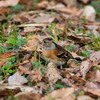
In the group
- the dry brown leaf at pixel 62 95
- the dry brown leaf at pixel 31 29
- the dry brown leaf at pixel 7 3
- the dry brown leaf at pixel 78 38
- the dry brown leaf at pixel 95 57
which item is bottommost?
the dry brown leaf at pixel 62 95

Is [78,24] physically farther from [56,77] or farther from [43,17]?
[56,77]

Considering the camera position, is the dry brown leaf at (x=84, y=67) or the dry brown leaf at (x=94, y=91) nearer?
the dry brown leaf at (x=94, y=91)

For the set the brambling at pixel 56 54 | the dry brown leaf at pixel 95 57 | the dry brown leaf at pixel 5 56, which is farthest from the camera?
the dry brown leaf at pixel 95 57

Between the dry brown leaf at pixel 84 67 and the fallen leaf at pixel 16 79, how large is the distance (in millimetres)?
1082

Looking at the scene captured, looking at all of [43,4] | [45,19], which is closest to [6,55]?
[45,19]

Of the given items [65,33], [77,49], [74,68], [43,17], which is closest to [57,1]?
[43,17]

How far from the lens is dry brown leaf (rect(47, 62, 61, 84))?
3.42m

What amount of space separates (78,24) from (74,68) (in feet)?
8.44

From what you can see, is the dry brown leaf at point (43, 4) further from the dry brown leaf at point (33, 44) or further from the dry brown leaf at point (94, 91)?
the dry brown leaf at point (94, 91)

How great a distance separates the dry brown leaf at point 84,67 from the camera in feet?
11.7

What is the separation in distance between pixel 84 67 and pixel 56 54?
65 centimetres

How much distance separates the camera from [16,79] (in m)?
3.29

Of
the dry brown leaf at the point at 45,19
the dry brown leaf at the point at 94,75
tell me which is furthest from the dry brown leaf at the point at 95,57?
the dry brown leaf at the point at 45,19

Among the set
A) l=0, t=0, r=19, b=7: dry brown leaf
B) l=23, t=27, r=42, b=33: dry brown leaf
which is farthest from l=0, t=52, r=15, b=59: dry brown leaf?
l=0, t=0, r=19, b=7: dry brown leaf
